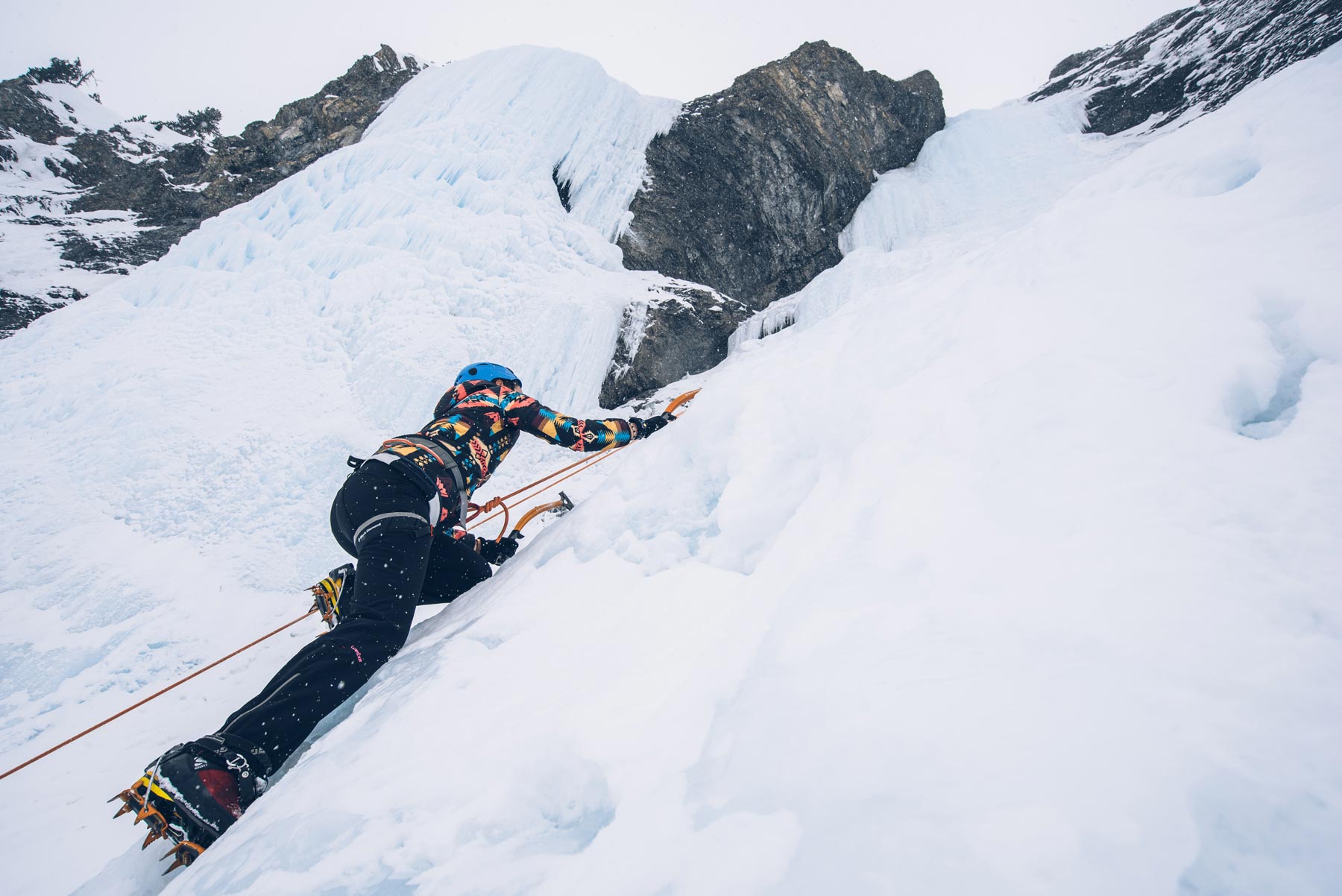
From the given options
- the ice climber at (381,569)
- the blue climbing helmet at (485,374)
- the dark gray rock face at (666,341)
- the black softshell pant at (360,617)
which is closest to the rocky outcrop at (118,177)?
the dark gray rock face at (666,341)

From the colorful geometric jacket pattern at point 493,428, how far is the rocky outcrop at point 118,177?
37.1 feet

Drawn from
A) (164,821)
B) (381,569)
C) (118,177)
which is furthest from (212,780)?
(118,177)

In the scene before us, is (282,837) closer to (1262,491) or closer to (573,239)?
(1262,491)

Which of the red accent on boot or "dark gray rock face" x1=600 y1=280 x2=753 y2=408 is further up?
"dark gray rock face" x1=600 y1=280 x2=753 y2=408

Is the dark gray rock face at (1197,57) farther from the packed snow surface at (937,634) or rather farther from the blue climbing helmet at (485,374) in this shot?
the blue climbing helmet at (485,374)

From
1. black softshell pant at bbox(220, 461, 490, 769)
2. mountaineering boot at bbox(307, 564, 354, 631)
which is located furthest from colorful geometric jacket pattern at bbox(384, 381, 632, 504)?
mountaineering boot at bbox(307, 564, 354, 631)

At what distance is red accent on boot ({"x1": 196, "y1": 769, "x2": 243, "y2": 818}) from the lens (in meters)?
1.58

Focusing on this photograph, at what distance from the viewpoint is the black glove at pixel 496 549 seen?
319 centimetres

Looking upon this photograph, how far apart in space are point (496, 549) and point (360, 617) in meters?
1.17

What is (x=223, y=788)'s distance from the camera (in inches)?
63.3

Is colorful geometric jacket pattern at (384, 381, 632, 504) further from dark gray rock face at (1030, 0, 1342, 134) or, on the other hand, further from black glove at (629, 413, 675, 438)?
dark gray rock face at (1030, 0, 1342, 134)

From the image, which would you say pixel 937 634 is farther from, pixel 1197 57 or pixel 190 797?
pixel 1197 57

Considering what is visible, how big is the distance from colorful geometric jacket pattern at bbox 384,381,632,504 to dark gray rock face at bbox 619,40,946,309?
313 inches

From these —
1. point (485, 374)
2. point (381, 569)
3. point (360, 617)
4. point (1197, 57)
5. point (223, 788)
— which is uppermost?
point (1197, 57)
